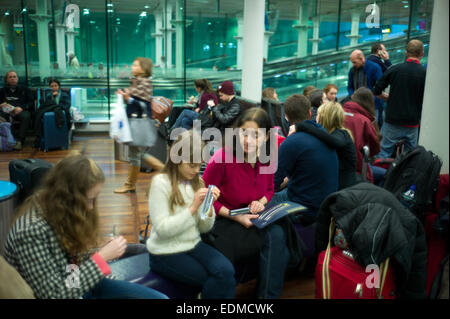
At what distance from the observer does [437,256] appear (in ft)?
6.72

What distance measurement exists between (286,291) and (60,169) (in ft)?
5.39

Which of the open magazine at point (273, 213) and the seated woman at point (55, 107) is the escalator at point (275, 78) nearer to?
the seated woman at point (55, 107)

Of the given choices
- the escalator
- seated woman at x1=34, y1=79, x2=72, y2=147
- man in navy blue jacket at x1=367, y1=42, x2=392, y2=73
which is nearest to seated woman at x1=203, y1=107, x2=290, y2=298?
man in navy blue jacket at x1=367, y1=42, x2=392, y2=73

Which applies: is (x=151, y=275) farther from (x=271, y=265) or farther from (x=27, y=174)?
(x=27, y=174)

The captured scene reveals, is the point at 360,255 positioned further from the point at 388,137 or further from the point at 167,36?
the point at 167,36

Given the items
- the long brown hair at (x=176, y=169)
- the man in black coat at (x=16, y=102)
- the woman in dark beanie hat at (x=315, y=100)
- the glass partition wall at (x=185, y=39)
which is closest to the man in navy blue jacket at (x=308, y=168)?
the long brown hair at (x=176, y=169)

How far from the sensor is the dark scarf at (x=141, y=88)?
5.06 ft

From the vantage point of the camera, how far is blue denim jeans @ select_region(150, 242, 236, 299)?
1.92 metres

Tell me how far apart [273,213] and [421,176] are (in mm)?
813

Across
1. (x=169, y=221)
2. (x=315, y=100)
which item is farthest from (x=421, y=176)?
(x=315, y=100)

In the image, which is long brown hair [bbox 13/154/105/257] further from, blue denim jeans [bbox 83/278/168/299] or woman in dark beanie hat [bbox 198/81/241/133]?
woman in dark beanie hat [bbox 198/81/241/133]

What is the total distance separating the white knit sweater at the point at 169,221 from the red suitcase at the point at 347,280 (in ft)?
2.09

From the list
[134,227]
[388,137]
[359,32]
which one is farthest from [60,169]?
[359,32]

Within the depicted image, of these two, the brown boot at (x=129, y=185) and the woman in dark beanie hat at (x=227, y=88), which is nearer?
the brown boot at (x=129, y=185)
